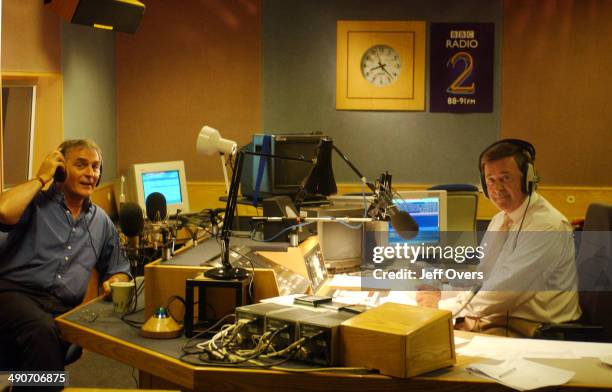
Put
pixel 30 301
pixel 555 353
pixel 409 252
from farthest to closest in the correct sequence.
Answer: pixel 409 252
pixel 30 301
pixel 555 353

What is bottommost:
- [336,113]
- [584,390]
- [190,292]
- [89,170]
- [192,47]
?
Result: [584,390]

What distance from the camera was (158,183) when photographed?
609 centimetres

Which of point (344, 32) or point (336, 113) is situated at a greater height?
point (344, 32)

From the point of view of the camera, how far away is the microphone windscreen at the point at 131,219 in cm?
321

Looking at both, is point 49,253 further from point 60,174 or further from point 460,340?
point 460,340

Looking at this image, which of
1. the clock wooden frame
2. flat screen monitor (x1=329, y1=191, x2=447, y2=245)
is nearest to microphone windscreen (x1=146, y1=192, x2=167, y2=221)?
flat screen monitor (x1=329, y1=191, x2=447, y2=245)

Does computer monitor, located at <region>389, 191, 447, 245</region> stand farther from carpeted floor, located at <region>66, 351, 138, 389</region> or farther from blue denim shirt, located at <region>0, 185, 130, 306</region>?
carpeted floor, located at <region>66, 351, 138, 389</region>

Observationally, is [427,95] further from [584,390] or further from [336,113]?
[584,390]

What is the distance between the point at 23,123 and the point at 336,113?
279cm

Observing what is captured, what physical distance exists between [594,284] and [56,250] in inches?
97.0

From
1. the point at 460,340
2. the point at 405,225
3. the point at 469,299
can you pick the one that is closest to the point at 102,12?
the point at 405,225


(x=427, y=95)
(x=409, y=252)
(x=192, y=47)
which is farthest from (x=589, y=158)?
(x=192, y=47)

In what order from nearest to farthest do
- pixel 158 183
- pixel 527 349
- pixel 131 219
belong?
pixel 527 349 < pixel 131 219 < pixel 158 183

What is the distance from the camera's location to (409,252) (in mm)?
4602
